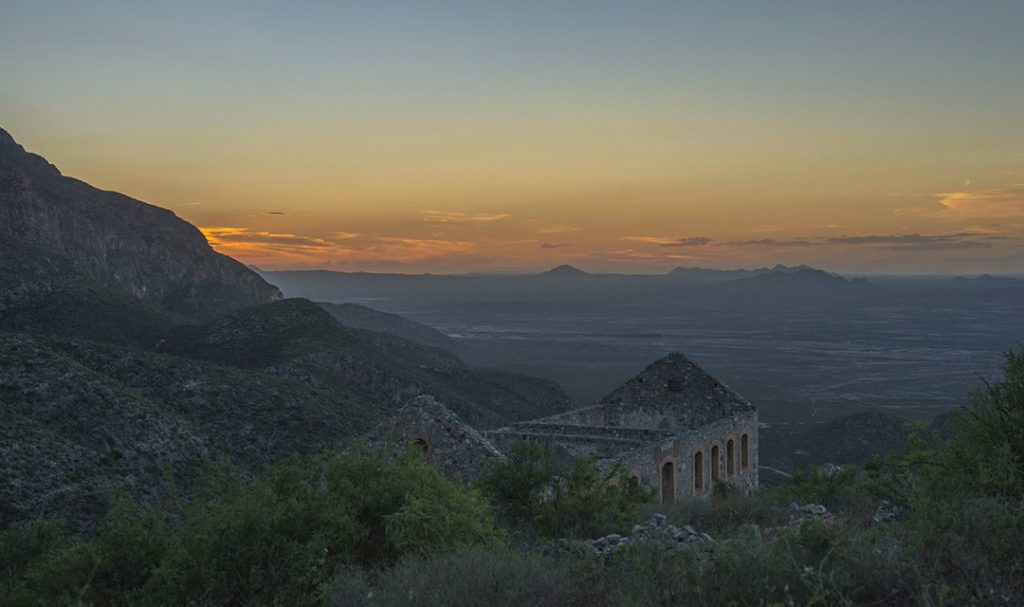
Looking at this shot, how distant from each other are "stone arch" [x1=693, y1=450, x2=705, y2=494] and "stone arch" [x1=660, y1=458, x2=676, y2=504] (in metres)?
1.83

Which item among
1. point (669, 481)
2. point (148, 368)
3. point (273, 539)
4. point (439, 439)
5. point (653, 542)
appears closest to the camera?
point (653, 542)

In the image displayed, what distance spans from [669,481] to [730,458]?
554cm

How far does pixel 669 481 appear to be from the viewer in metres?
20.6

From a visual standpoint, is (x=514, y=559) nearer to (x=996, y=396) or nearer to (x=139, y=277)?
(x=996, y=396)

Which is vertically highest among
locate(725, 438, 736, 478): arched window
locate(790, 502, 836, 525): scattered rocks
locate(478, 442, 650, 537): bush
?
locate(478, 442, 650, 537): bush

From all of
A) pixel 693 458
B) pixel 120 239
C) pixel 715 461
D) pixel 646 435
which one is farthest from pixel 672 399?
pixel 120 239

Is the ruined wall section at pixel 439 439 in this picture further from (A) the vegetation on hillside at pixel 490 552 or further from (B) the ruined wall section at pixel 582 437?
(A) the vegetation on hillside at pixel 490 552

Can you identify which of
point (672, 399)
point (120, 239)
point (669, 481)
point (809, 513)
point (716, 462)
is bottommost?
point (716, 462)

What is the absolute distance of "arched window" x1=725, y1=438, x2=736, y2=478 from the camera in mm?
24795

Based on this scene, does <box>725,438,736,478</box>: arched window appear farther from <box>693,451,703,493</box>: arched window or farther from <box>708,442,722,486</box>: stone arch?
<box>693,451,703,493</box>: arched window

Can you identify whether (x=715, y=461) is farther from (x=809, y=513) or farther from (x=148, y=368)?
(x=148, y=368)

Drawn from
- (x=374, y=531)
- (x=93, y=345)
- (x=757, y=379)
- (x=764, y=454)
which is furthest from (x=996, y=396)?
(x=757, y=379)

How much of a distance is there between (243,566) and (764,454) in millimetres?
52294

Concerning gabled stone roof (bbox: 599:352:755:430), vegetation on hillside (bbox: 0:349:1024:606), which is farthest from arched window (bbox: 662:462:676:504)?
vegetation on hillside (bbox: 0:349:1024:606)
